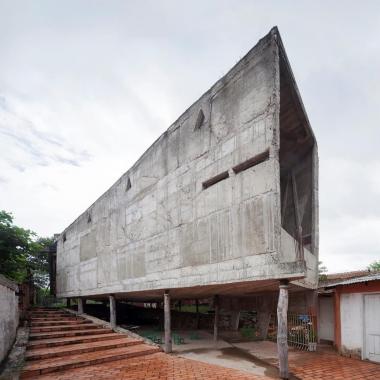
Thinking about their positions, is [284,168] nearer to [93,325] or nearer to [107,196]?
[107,196]

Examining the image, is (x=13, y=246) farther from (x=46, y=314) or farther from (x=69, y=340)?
(x=69, y=340)

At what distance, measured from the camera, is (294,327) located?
12.6 metres

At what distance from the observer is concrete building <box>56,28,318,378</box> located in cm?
745

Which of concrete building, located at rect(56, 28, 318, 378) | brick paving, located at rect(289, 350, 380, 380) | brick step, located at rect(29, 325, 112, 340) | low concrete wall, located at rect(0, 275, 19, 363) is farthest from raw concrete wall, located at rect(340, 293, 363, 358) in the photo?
low concrete wall, located at rect(0, 275, 19, 363)

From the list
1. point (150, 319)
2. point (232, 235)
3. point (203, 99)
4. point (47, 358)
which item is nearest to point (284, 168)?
point (203, 99)

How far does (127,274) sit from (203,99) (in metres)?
7.19

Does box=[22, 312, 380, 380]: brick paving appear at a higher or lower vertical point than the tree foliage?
lower

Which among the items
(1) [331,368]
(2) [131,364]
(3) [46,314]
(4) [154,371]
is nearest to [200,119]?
(4) [154,371]

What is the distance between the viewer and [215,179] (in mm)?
8953

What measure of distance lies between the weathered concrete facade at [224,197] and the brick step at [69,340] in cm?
180

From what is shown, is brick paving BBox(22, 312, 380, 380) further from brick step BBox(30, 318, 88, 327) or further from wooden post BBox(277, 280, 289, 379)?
brick step BBox(30, 318, 88, 327)

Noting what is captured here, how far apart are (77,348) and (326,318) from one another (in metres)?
8.75

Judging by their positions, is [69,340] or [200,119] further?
[69,340]

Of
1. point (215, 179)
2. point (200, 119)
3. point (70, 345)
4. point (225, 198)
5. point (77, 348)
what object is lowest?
point (70, 345)
